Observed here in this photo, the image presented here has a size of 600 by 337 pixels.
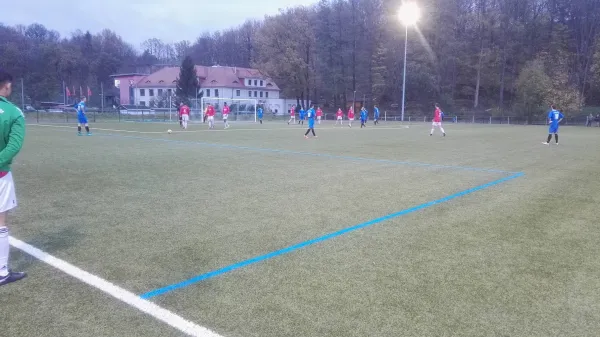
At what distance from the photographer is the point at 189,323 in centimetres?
314

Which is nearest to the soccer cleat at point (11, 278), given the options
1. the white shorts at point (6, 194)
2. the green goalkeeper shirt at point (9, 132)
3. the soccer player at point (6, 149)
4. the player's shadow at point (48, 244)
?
the soccer player at point (6, 149)

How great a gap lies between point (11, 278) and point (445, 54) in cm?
6634

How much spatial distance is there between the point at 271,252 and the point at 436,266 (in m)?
1.89

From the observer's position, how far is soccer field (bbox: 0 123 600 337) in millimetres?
3238

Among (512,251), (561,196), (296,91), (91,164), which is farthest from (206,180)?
(296,91)

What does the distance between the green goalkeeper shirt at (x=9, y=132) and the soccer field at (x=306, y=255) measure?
1.23 m

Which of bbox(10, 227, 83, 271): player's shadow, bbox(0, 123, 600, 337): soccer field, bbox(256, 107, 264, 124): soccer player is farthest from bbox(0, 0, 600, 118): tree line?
bbox(10, 227, 83, 271): player's shadow

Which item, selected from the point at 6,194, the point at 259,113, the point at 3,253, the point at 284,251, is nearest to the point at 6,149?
the point at 6,194

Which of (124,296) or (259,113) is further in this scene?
(259,113)

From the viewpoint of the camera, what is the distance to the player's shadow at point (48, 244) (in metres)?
4.32

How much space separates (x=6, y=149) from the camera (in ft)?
12.1

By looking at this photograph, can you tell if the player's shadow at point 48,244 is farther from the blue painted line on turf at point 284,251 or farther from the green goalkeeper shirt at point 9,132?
the blue painted line on turf at point 284,251

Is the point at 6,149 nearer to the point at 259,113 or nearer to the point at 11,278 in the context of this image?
the point at 11,278

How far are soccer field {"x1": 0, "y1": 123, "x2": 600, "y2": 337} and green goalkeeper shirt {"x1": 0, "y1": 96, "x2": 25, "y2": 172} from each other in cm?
123
